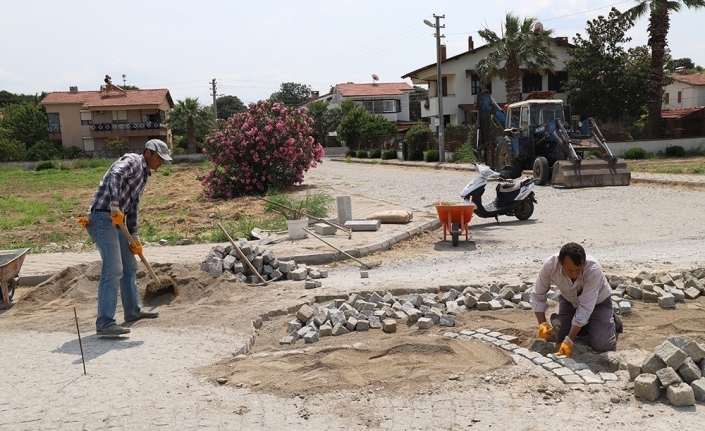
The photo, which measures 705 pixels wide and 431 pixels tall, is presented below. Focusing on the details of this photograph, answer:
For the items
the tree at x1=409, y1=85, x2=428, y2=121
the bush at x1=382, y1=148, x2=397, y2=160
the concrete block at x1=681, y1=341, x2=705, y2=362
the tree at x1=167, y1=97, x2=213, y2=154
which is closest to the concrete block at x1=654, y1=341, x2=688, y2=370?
the concrete block at x1=681, y1=341, x2=705, y2=362

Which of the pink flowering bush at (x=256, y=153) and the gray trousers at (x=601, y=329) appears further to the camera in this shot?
the pink flowering bush at (x=256, y=153)

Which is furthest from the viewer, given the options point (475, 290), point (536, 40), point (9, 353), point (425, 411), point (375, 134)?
point (375, 134)

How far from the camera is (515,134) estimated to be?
21328 mm

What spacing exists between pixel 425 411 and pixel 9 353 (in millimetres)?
4023

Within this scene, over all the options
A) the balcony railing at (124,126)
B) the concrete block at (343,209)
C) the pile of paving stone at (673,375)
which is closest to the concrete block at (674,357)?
the pile of paving stone at (673,375)

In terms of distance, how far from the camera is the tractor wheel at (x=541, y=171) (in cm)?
1973

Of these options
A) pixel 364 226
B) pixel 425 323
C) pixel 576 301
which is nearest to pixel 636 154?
pixel 364 226

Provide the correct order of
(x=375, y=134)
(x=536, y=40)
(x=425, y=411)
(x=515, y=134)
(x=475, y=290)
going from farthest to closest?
(x=375, y=134), (x=536, y=40), (x=515, y=134), (x=475, y=290), (x=425, y=411)

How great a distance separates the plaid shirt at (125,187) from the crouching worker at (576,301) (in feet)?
13.3

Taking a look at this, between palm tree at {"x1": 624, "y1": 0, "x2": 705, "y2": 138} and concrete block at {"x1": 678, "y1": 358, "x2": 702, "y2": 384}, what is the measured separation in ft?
108

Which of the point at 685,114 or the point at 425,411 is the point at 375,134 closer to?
the point at 685,114

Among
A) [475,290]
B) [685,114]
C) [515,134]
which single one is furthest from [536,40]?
[475,290]

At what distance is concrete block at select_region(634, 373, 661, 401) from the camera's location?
4363 mm

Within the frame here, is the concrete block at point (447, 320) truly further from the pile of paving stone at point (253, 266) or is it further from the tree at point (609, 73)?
the tree at point (609, 73)
